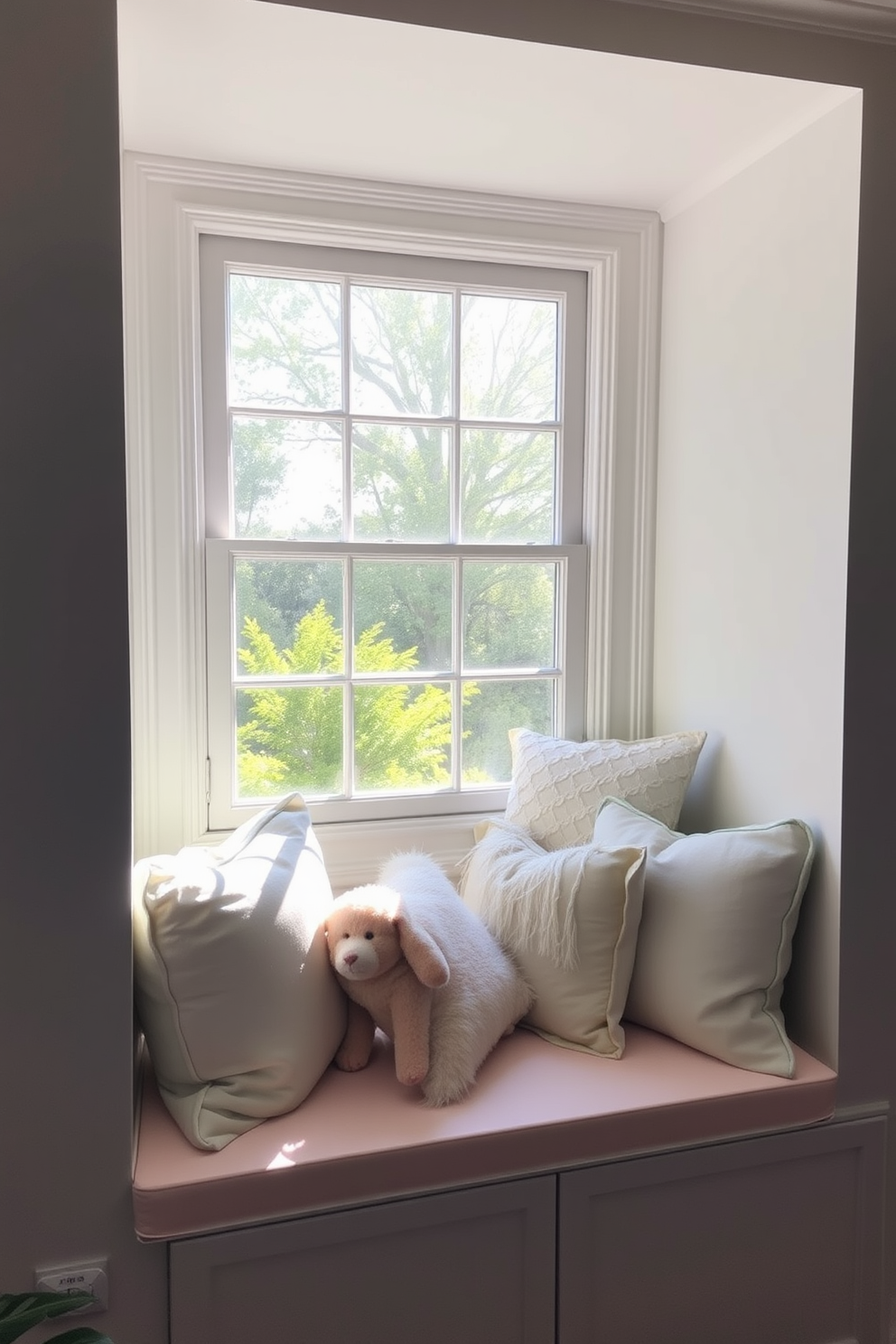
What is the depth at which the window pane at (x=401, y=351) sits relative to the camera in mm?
2184

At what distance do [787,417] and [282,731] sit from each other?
127 cm

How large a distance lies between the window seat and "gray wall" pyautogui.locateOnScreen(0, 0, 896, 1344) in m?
0.12

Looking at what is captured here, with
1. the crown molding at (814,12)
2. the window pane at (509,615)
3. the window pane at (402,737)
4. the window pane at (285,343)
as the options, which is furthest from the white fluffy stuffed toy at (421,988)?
the crown molding at (814,12)

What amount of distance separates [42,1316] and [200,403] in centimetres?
164

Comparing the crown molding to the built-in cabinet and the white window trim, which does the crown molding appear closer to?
the white window trim

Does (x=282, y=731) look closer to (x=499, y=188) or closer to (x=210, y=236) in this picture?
(x=210, y=236)

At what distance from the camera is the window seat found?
4.72 ft

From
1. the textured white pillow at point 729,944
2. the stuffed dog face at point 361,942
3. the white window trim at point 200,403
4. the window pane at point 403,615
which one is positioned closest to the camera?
the stuffed dog face at point 361,942

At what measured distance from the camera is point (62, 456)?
139 cm

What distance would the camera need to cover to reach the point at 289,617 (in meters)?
2.17

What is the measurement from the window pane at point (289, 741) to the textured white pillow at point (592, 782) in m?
0.44

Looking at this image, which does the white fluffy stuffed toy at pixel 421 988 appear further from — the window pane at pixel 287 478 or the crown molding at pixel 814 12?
the crown molding at pixel 814 12

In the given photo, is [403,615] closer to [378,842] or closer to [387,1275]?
[378,842]

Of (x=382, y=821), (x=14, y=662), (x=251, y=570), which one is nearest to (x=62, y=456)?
(x=14, y=662)
